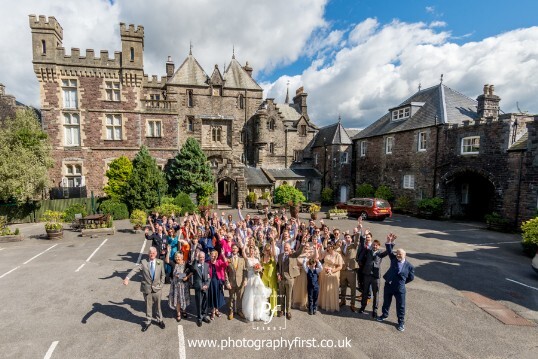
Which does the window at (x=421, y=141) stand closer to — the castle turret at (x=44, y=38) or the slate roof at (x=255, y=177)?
the slate roof at (x=255, y=177)

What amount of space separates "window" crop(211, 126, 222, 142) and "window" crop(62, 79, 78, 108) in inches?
530

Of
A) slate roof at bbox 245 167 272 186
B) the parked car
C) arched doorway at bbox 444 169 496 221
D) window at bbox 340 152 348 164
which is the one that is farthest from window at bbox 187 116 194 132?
arched doorway at bbox 444 169 496 221

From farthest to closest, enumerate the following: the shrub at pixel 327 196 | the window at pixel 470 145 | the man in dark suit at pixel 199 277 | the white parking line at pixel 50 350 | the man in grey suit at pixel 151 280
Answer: the shrub at pixel 327 196 → the window at pixel 470 145 → the man in dark suit at pixel 199 277 → the man in grey suit at pixel 151 280 → the white parking line at pixel 50 350

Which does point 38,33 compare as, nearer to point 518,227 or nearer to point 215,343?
point 215,343

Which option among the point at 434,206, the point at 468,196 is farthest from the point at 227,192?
the point at 468,196

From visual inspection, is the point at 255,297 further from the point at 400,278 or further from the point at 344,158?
the point at 344,158

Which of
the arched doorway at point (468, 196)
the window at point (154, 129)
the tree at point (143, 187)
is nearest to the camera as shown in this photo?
the tree at point (143, 187)

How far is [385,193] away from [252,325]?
893 inches

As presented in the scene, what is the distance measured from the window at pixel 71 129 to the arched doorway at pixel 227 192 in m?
14.0

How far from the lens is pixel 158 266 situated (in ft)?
21.4

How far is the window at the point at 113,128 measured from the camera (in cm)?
2527

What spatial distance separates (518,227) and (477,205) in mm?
5887

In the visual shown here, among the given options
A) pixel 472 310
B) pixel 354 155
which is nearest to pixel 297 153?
pixel 354 155

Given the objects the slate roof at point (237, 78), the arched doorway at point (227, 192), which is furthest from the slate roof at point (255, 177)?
the slate roof at point (237, 78)
